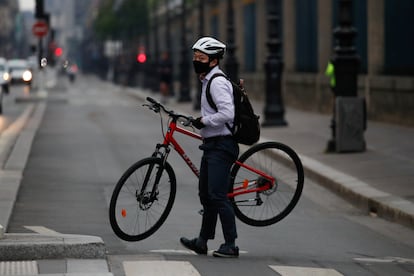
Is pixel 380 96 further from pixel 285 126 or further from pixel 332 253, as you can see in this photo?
pixel 332 253

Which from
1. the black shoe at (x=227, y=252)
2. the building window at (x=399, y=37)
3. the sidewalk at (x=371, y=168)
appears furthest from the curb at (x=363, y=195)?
the building window at (x=399, y=37)

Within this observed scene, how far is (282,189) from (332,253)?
95 cm

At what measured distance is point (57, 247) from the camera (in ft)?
28.0

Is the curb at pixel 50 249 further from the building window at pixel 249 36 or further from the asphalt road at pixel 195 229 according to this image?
the building window at pixel 249 36

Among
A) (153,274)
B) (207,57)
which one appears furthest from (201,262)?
(207,57)

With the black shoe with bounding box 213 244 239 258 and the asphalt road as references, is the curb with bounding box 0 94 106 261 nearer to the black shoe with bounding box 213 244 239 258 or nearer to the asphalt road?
the asphalt road

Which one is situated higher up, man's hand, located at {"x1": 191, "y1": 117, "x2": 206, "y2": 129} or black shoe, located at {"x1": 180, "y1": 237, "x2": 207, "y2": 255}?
man's hand, located at {"x1": 191, "y1": 117, "x2": 206, "y2": 129}

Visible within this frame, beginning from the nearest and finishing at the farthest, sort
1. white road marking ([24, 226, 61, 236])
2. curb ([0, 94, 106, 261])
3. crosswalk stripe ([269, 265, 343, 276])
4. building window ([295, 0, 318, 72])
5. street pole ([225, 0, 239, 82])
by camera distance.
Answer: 1. crosswalk stripe ([269, 265, 343, 276])
2. curb ([0, 94, 106, 261])
3. white road marking ([24, 226, 61, 236])
4. street pole ([225, 0, 239, 82])
5. building window ([295, 0, 318, 72])

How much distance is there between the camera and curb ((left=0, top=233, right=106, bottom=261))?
8.52 meters

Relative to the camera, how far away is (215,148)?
9312 millimetres

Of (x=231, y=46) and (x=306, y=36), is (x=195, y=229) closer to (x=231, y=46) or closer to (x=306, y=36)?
(x=231, y=46)

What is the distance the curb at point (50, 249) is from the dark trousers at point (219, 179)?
42.8 inches

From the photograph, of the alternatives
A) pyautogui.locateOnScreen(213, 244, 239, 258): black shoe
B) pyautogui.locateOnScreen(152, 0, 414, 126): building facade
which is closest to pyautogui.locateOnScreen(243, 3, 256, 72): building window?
pyautogui.locateOnScreen(152, 0, 414, 126): building facade

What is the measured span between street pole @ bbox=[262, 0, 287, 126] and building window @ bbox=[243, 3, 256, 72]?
2141cm
